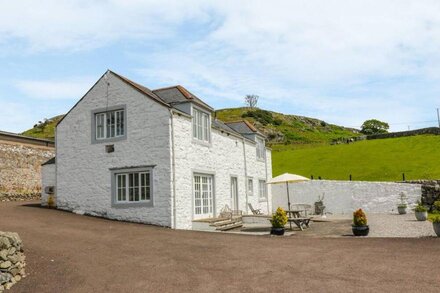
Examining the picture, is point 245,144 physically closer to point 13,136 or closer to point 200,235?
point 200,235

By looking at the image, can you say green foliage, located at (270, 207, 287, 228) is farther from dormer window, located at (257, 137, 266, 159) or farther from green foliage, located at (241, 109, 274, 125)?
green foliage, located at (241, 109, 274, 125)

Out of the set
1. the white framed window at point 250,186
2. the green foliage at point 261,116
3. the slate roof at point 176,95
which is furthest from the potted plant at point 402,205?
the green foliage at point 261,116

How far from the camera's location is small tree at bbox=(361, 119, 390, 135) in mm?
98812

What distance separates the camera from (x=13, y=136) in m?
31.6

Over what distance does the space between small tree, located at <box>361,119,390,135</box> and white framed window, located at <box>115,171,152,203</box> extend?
291 feet

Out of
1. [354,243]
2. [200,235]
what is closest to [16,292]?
[200,235]

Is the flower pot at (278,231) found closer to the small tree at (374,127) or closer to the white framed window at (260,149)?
the white framed window at (260,149)

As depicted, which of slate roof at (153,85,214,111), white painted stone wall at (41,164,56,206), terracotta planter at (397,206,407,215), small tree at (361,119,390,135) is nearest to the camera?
slate roof at (153,85,214,111)

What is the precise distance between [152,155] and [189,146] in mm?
1990

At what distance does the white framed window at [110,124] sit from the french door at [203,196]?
4380 millimetres

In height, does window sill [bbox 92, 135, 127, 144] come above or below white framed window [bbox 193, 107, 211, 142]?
below

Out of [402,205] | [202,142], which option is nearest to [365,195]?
[402,205]

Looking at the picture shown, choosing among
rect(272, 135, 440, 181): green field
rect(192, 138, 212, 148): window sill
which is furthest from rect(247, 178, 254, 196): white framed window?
rect(272, 135, 440, 181): green field

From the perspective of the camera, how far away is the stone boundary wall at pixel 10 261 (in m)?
9.02
